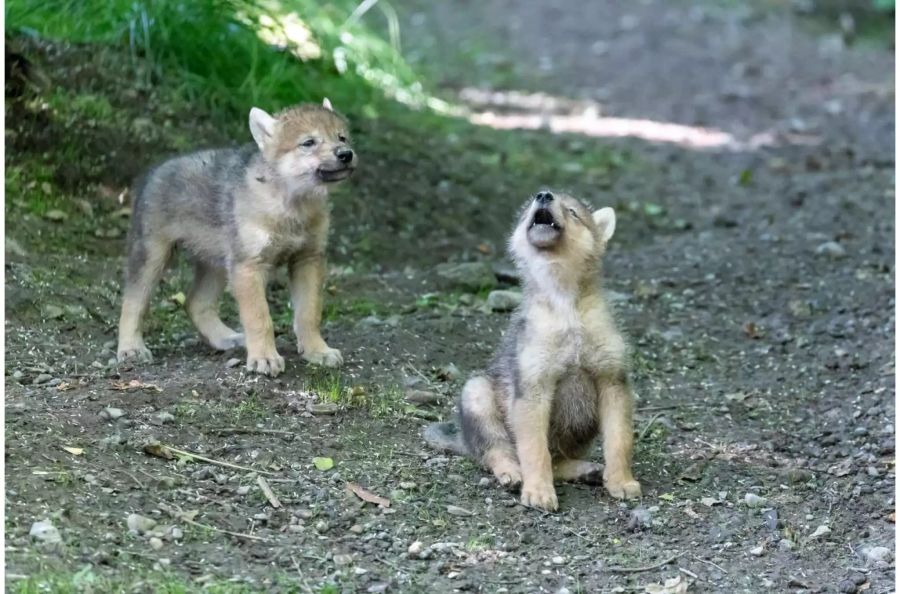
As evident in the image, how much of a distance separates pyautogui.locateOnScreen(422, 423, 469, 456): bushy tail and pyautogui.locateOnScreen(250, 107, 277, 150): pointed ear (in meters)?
1.80

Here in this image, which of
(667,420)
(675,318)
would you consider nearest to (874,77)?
(675,318)

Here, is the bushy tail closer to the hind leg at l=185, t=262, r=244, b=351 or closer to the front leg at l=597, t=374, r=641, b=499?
the front leg at l=597, t=374, r=641, b=499

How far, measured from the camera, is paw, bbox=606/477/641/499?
19.4ft

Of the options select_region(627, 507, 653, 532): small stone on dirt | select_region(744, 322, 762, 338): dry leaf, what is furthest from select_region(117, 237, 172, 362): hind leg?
select_region(744, 322, 762, 338): dry leaf

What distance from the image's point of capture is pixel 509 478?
19.5ft

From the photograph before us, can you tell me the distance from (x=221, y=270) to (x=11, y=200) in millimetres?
1954

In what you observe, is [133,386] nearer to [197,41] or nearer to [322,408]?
[322,408]

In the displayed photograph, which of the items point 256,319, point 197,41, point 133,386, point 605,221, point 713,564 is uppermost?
point 197,41

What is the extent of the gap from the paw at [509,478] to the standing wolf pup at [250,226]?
4.70ft

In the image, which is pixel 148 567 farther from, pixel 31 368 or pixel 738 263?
pixel 738 263

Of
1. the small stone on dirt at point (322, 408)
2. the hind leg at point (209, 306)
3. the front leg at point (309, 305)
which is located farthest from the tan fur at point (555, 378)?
the hind leg at point (209, 306)

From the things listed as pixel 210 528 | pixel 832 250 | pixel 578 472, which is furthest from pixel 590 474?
pixel 832 250

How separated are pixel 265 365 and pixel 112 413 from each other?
933 millimetres

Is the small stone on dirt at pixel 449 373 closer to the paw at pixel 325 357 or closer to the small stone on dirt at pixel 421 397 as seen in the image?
the small stone on dirt at pixel 421 397
